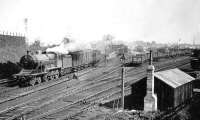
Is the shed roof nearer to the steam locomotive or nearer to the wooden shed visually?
the wooden shed

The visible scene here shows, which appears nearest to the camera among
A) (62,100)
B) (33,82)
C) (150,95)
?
(150,95)

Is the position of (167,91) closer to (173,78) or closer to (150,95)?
(150,95)

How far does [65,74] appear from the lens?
3212 cm

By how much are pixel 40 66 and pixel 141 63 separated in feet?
64.2

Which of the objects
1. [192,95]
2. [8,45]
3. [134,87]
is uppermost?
[8,45]

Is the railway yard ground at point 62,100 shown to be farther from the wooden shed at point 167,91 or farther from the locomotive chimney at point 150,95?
the wooden shed at point 167,91

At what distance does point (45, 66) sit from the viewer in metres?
27.0

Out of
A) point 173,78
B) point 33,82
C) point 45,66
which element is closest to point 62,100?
point 33,82

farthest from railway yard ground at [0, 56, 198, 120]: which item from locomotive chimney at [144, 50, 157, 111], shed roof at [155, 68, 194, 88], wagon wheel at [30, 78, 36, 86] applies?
shed roof at [155, 68, 194, 88]

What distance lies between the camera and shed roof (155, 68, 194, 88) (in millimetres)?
16473

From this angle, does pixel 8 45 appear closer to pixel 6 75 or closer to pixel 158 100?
pixel 6 75

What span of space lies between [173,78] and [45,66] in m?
14.7

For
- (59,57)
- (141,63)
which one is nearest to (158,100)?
(59,57)

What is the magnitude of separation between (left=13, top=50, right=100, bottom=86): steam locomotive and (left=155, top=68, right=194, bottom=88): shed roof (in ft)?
44.0
